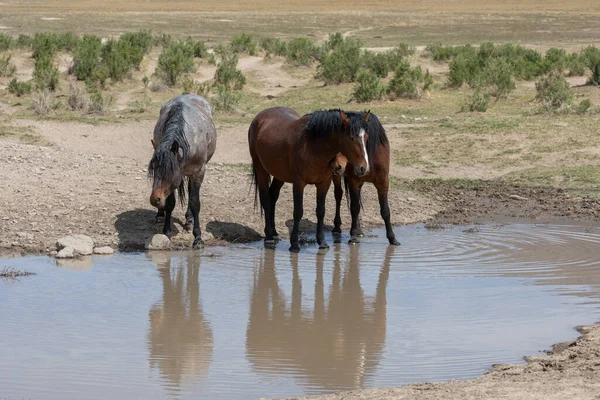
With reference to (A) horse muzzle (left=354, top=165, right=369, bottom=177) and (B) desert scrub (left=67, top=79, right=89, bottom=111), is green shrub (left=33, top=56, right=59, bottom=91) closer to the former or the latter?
(B) desert scrub (left=67, top=79, right=89, bottom=111)

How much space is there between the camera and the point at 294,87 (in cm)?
2694

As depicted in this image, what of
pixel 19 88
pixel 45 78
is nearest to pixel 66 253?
pixel 19 88

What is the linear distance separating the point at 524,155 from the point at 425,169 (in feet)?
5.85

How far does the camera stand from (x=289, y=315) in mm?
8445

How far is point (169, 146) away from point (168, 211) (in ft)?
3.25

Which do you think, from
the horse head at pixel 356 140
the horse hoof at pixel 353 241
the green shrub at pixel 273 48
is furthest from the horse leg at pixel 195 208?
the green shrub at pixel 273 48

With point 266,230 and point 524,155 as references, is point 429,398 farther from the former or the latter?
point 524,155

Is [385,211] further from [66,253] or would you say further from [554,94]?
[554,94]

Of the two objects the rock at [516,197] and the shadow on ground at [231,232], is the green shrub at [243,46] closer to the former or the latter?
the rock at [516,197]

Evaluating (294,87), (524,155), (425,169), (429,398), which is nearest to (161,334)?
(429,398)

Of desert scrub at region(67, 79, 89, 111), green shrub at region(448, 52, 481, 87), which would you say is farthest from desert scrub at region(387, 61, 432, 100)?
desert scrub at region(67, 79, 89, 111)

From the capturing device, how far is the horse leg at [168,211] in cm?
1135

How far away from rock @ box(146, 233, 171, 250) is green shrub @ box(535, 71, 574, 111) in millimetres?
11612

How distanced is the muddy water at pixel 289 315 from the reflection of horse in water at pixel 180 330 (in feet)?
0.07
